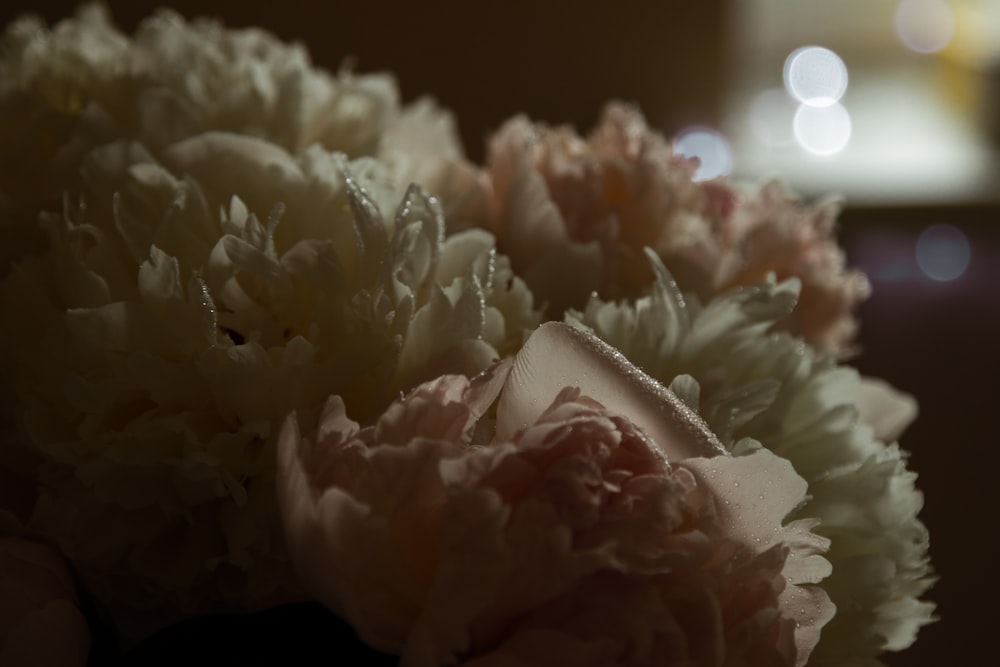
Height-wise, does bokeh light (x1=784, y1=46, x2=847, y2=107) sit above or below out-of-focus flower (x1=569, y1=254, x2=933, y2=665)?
above

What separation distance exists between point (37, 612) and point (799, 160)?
1426mm

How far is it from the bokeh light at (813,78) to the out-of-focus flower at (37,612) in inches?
61.6

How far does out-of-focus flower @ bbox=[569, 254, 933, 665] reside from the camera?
344mm

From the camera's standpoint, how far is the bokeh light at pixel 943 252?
948 mm

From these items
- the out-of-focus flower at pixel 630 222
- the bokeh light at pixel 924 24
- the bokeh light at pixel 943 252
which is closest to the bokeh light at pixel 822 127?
the bokeh light at pixel 924 24

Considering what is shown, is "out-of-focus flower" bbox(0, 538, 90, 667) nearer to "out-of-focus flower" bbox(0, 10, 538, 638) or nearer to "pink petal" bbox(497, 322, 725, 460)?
"out-of-focus flower" bbox(0, 10, 538, 638)

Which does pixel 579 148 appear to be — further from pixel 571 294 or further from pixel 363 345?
pixel 363 345

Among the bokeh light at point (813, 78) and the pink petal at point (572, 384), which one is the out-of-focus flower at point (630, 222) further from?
the bokeh light at point (813, 78)

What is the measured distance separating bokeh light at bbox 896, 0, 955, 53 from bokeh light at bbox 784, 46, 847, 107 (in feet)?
0.39

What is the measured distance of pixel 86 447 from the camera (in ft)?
1.15

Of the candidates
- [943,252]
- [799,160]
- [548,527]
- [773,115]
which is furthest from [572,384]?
[773,115]

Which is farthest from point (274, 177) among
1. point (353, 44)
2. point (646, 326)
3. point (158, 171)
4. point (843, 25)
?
point (843, 25)

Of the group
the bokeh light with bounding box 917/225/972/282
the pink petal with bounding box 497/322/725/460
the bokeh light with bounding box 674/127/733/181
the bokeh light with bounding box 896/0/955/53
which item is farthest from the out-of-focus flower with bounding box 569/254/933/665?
the bokeh light with bounding box 896/0/955/53

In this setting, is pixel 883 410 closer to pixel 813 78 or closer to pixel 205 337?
pixel 205 337
